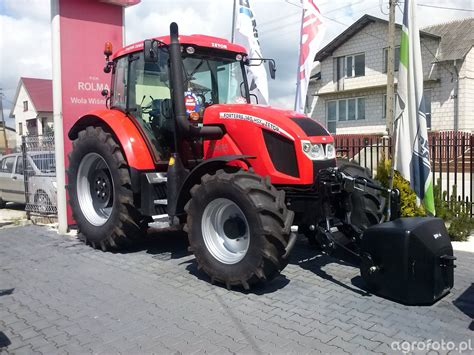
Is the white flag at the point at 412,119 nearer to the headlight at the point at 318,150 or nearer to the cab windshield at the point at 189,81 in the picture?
the headlight at the point at 318,150

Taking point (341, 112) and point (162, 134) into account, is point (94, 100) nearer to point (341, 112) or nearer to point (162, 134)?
point (162, 134)

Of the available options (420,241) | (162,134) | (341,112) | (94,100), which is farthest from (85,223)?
(341,112)

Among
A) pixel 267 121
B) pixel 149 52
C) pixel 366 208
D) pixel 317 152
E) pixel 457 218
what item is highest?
pixel 149 52

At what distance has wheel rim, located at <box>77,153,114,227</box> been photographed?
6.66m

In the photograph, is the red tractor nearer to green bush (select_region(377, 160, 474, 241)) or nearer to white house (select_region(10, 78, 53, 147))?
green bush (select_region(377, 160, 474, 241))

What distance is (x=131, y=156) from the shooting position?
5879mm

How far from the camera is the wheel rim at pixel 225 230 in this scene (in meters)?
4.76

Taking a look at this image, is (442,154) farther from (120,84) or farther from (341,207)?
(120,84)

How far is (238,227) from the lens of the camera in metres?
4.80

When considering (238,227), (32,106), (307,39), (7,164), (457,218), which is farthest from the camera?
(32,106)

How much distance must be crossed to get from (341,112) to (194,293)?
24.9 meters

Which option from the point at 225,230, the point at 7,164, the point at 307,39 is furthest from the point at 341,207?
the point at 7,164

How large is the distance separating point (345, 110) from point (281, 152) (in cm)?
2384

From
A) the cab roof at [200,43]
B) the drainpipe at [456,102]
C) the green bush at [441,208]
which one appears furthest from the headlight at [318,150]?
the drainpipe at [456,102]
